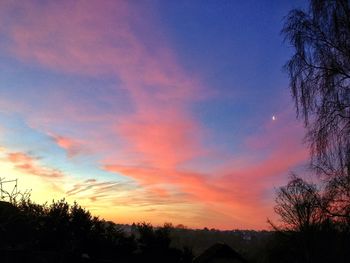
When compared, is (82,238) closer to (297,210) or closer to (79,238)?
(79,238)

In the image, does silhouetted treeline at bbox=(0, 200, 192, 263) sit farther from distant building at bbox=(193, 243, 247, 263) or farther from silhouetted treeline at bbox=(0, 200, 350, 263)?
distant building at bbox=(193, 243, 247, 263)

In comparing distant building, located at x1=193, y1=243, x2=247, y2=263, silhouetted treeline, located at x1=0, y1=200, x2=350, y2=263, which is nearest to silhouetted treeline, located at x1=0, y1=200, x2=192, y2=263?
silhouetted treeline, located at x1=0, y1=200, x2=350, y2=263

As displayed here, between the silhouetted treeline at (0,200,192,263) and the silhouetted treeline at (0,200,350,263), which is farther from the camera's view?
the silhouetted treeline at (0,200,192,263)

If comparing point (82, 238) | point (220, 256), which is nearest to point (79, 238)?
point (82, 238)

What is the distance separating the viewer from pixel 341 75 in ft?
42.2

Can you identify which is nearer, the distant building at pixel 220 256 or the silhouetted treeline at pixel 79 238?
the silhouetted treeline at pixel 79 238

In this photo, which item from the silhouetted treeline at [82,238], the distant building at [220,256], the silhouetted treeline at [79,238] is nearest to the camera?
the silhouetted treeline at [79,238]

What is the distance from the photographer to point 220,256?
39.3m

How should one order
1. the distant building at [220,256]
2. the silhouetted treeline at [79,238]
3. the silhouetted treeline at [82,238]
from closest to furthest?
1. the silhouetted treeline at [79,238]
2. the silhouetted treeline at [82,238]
3. the distant building at [220,256]

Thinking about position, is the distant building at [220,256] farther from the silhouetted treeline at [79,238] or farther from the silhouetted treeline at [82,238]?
the silhouetted treeline at [82,238]

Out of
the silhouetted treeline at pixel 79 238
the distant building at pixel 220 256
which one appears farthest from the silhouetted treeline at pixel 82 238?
the distant building at pixel 220 256

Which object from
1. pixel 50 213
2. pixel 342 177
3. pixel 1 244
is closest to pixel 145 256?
pixel 50 213

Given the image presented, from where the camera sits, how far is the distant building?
3888 centimetres

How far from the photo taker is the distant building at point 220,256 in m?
38.9
